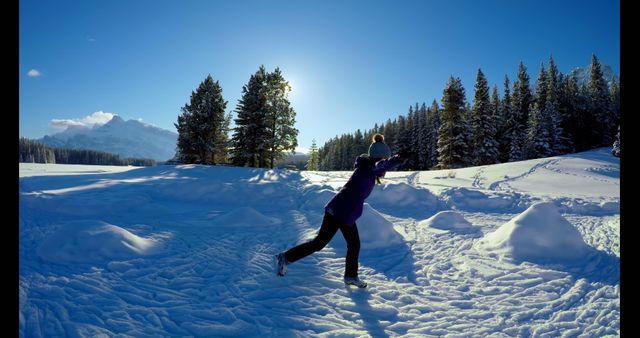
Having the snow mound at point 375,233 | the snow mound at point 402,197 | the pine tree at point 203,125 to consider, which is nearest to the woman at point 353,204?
the snow mound at point 375,233

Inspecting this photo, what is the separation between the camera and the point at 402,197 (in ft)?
38.8

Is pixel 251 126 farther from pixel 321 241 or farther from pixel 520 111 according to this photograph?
pixel 520 111

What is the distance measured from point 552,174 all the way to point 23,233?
25068 mm

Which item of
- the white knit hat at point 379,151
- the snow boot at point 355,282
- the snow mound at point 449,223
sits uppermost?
the white knit hat at point 379,151

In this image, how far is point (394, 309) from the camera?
371 centimetres

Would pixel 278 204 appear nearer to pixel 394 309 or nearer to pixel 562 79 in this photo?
pixel 394 309

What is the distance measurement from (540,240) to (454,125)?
107ft

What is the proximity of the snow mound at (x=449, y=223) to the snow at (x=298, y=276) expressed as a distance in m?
0.03

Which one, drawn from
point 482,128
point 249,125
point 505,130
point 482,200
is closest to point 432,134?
point 505,130

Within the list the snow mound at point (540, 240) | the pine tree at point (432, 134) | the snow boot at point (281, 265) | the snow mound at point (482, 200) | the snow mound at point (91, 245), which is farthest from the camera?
the pine tree at point (432, 134)

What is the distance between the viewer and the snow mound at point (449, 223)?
7721 millimetres

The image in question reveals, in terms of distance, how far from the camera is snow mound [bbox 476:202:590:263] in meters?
5.30

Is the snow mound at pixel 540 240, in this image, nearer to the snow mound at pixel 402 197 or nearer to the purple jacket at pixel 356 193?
the purple jacket at pixel 356 193

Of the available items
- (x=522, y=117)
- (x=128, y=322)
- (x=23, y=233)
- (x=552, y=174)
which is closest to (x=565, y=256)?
(x=128, y=322)
